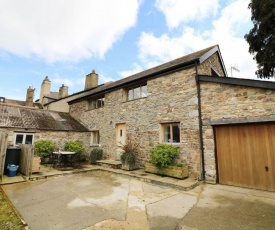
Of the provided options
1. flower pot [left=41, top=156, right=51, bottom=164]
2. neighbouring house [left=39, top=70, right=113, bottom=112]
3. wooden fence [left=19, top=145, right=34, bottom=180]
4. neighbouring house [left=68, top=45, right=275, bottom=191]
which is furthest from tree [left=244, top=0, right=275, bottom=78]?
neighbouring house [left=39, top=70, right=113, bottom=112]

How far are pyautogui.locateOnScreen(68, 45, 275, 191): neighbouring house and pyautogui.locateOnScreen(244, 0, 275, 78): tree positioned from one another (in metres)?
1.97

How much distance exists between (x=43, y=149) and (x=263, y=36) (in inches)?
560

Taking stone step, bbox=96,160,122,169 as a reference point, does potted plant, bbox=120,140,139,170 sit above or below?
above

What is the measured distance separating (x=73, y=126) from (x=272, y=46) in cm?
1359

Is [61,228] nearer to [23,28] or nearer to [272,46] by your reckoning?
[23,28]

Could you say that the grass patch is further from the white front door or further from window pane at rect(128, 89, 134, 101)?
window pane at rect(128, 89, 134, 101)

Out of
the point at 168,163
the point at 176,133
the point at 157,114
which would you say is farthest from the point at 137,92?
the point at 168,163

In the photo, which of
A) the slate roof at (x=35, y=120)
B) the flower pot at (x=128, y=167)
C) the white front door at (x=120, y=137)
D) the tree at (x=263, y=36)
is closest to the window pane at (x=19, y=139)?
the slate roof at (x=35, y=120)

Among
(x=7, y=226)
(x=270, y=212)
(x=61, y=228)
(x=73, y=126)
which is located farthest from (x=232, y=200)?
(x=73, y=126)

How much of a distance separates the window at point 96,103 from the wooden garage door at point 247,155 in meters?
9.02

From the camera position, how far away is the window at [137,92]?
404 inches

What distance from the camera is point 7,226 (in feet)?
11.1

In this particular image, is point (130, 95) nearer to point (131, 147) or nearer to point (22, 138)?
point (131, 147)

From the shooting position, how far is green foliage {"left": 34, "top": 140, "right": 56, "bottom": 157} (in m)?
10.4
